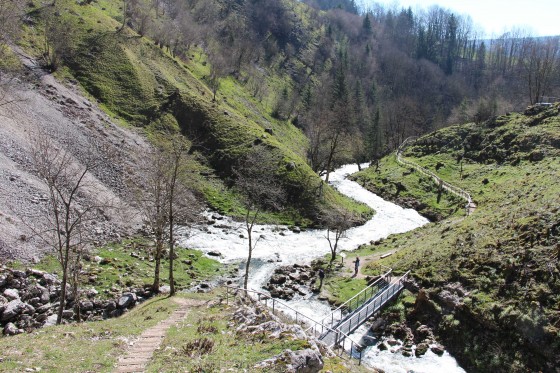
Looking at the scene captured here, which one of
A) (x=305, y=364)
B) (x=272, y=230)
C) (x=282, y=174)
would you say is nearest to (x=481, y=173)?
(x=282, y=174)

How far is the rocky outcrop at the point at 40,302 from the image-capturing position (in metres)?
24.2

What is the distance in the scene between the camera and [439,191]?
218ft

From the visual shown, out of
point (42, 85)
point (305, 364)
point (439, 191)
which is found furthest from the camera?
point (439, 191)

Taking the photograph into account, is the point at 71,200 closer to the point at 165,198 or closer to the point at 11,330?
the point at 165,198

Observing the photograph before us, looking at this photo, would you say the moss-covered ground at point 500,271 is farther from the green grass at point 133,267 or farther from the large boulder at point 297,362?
the large boulder at point 297,362

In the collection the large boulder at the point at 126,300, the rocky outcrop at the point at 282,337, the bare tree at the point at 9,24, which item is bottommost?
the large boulder at the point at 126,300

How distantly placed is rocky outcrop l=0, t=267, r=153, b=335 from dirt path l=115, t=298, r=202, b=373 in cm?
645

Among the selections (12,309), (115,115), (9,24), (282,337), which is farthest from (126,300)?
(9,24)

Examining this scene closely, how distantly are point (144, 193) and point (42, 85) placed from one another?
24.1 m

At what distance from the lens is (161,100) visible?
6919 centimetres

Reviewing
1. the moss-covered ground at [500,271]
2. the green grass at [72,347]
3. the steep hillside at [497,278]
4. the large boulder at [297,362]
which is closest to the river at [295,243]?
the steep hillside at [497,278]

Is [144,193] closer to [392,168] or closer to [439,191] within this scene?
[439,191]

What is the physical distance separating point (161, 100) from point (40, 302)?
48.2m

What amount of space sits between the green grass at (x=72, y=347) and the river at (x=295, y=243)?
15311 millimetres
